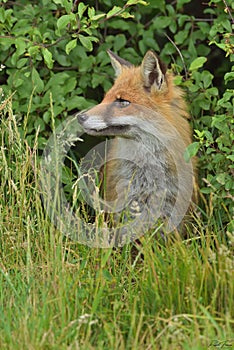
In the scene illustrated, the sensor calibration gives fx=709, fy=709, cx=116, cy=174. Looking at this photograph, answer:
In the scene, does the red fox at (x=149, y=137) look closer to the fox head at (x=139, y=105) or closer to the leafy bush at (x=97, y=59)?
the fox head at (x=139, y=105)

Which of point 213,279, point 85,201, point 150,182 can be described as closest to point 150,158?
point 150,182

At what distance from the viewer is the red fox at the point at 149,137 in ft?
16.5

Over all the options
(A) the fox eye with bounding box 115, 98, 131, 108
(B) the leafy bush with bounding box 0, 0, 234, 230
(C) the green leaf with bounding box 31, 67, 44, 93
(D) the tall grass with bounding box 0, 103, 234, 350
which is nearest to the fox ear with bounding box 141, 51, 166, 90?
(A) the fox eye with bounding box 115, 98, 131, 108

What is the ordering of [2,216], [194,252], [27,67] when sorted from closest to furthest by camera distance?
1. [194,252]
2. [2,216]
3. [27,67]

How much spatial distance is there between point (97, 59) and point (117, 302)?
9.38 ft

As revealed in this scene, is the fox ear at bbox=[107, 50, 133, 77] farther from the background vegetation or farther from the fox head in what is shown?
the background vegetation

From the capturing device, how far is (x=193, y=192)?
5238 millimetres

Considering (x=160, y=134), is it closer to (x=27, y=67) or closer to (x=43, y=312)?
(x=27, y=67)

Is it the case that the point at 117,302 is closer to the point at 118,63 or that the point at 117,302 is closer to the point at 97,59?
the point at 118,63

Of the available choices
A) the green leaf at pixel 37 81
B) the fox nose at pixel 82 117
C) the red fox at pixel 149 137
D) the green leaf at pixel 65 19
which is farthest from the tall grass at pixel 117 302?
the green leaf at pixel 37 81

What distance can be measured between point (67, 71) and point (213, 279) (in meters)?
2.90

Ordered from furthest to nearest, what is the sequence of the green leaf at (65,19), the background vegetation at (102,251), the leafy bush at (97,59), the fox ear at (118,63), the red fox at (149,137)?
1. the fox ear at (118,63)
2. the leafy bush at (97,59)
3. the red fox at (149,137)
4. the green leaf at (65,19)
5. the background vegetation at (102,251)

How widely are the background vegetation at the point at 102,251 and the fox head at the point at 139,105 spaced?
32 cm

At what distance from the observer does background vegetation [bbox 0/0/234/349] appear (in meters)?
3.57
